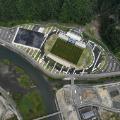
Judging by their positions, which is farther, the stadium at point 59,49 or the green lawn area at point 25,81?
the stadium at point 59,49

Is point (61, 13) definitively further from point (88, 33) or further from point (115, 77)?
point (115, 77)

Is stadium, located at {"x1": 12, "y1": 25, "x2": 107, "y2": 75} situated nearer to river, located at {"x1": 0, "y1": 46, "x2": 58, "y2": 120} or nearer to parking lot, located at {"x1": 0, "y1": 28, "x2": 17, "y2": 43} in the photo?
parking lot, located at {"x1": 0, "y1": 28, "x2": 17, "y2": 43}

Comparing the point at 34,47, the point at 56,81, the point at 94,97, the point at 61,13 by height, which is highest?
the point at 61,13

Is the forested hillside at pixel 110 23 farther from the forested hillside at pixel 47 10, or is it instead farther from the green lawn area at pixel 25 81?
the green lawn area at pixel 25 81

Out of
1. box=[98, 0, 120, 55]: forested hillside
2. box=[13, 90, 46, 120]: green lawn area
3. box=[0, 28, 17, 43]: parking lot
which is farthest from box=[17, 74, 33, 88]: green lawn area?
box=[98, 0, 120, 55]: forested hillside

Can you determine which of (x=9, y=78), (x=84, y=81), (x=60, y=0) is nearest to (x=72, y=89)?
(x=84, y=81)

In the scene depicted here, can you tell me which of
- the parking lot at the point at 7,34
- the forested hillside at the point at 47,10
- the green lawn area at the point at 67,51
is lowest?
the green lawn area at the point at 67,51

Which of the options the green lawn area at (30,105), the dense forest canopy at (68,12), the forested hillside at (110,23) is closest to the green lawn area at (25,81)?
the green lawn area at (30,105)
